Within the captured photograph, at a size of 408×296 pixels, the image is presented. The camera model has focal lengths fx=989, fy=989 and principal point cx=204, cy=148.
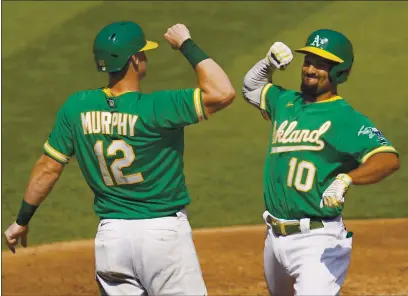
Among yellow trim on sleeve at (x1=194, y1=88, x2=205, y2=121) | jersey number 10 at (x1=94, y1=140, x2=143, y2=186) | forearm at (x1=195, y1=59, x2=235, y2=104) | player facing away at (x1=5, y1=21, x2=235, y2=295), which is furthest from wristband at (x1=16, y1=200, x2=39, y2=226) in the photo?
forearm at (x1=195, y1=59, x2=235, y2=104)

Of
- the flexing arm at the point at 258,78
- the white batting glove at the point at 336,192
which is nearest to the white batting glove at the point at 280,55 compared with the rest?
the flexing arm at the point at 258,78

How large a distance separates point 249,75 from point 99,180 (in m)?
1.47

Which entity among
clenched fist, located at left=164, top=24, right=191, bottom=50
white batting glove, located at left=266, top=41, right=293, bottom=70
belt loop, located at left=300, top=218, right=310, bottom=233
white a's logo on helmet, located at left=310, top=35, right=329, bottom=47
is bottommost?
belt loop, located at left=300, top=218, right=310, bottom=233

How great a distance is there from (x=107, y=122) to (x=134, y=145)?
225mm

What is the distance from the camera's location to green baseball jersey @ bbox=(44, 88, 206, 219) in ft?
20.3

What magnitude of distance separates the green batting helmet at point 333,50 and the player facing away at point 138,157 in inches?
33.9

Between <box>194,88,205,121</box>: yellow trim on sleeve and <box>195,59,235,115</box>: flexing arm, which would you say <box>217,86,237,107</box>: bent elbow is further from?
<box>194,88,205,121</box>: yellow trim on sleeve

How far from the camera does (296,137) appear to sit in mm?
6578

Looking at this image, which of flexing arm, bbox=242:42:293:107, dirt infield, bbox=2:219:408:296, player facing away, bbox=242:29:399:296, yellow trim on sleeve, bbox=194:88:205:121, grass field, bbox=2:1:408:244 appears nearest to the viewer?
yellow trim on sleeve, bbox=194:88:205:121

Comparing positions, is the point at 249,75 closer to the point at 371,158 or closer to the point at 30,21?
the point at 371,158

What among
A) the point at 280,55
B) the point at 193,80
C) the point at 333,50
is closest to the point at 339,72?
the point at 333,50

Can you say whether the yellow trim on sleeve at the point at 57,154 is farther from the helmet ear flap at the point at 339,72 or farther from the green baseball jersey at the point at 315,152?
the helmet ear flap at the point at 339,72

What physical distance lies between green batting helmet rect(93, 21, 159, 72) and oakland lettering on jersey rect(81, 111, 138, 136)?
0.31 m

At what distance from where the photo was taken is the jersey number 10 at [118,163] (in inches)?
247
